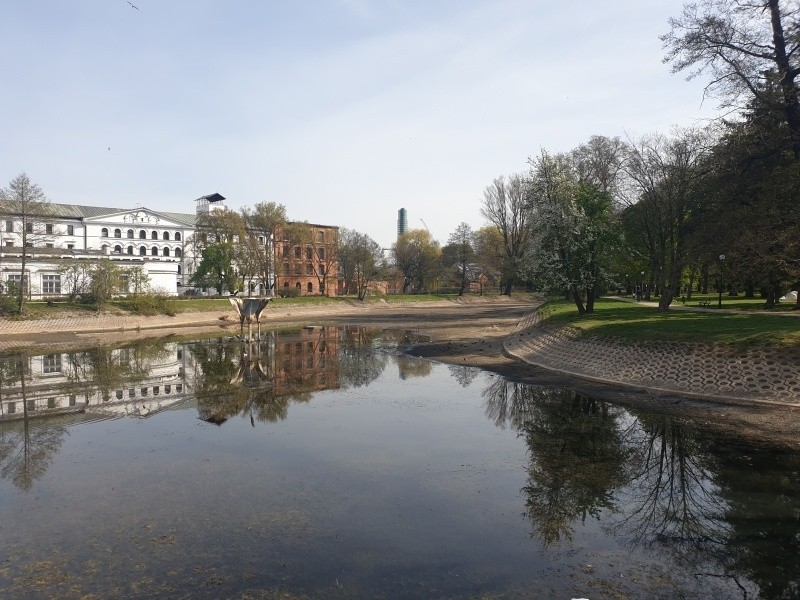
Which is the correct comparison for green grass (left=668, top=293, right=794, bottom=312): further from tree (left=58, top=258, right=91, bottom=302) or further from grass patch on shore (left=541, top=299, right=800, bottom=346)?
tree (left=58, top=258, right=91, bottom=302)

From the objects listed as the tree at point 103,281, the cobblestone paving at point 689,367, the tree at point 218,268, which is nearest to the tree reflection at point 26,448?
the cobblestone paving at point 689,367

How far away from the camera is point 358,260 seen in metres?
91.0

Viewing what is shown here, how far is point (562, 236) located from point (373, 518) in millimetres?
28040

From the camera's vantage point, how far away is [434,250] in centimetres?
11012

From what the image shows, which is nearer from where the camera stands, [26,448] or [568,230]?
[26,448]

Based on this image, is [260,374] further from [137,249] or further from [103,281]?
[137,249]

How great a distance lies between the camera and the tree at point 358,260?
9044 cm

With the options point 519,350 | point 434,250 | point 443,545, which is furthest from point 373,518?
point 434,250

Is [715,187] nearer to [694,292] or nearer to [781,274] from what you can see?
[781,274]

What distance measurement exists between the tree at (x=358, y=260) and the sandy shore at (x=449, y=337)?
551 centimetres

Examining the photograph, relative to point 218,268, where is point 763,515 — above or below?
below

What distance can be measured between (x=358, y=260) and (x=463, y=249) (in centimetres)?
1958

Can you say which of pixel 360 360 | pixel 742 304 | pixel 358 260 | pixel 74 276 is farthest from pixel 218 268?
pixel 742 304

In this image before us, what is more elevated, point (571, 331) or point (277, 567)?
point (571, 331)
